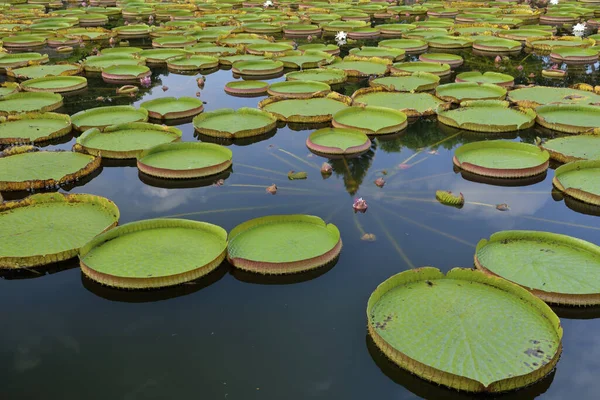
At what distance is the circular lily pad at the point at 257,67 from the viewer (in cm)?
922

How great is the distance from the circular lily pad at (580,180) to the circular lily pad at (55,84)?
7033mm

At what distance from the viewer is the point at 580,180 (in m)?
4.93

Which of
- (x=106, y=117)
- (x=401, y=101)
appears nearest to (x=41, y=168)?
(x=106, y=117)

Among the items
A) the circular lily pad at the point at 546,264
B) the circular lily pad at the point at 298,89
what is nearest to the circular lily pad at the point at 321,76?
the circular lily pad at the point at 298,89

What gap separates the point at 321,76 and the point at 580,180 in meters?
4.79

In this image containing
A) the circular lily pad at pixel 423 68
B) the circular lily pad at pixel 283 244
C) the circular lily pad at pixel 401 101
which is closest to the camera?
the circular lily pad at pixel 283 244

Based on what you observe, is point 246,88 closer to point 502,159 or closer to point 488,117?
point 488,117

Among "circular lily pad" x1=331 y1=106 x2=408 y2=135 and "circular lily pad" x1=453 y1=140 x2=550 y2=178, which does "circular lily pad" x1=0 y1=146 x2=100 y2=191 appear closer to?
"circular lily pad" x1=331 y1=106 x2=408 y2=135

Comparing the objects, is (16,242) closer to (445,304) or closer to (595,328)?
(445,304)

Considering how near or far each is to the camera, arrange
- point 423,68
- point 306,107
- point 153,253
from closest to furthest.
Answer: point 153,253 → point 306,107 → point 423,68

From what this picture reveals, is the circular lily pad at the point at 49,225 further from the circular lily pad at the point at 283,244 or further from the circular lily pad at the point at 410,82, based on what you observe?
the circular lily pad at the point at 410,82

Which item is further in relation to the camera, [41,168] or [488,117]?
[488,117]

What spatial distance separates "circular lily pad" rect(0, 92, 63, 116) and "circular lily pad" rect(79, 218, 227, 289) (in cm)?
397

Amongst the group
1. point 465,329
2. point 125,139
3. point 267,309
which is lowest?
point 267,309
